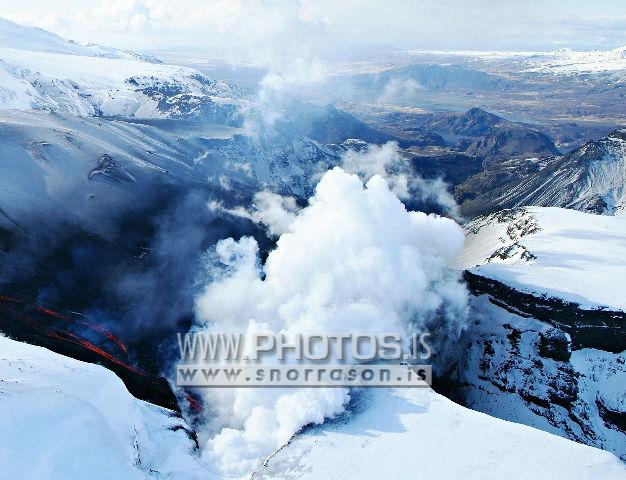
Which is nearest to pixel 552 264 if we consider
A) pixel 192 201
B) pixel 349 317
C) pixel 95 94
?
pixel 349 317

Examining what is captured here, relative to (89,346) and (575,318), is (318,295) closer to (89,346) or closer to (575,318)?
(89,346)

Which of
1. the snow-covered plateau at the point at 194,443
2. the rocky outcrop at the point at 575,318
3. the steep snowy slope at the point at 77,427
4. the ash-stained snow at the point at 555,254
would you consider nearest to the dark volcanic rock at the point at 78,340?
the steep snowy slope at the point at 77,427

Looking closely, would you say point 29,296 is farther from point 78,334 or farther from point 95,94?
point 95,94

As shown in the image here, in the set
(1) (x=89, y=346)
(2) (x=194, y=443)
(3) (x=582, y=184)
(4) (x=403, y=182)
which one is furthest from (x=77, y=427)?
(4) (x=403, y=182)

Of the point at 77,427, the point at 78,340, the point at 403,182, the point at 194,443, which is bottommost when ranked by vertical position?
the point at 403,182

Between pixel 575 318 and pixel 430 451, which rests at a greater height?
pixel 430 451

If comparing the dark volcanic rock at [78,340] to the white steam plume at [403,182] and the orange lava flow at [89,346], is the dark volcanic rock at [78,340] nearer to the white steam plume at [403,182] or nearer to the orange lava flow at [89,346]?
the orange lava flow at [89,346]
